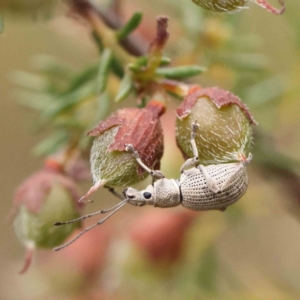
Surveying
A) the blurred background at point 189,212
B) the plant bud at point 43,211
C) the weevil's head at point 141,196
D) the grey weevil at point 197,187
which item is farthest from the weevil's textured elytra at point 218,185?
the blurred background at point 189,212

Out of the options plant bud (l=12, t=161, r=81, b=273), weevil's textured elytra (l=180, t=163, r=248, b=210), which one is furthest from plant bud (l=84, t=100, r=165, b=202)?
plant bud (l=12, t=161, r=81, b=273)

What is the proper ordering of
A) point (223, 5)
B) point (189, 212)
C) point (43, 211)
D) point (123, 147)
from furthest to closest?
point (189, 212) → point (43, 211) → point (123, 147) → point (223, 5)

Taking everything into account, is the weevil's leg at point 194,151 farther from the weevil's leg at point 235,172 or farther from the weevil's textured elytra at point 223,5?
the weevil's textured elytra at point 223,5

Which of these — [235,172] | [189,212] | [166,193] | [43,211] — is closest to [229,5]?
Answer: [235,172]

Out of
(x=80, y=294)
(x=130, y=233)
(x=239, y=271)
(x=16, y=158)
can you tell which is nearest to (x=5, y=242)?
(x=16, y=158)

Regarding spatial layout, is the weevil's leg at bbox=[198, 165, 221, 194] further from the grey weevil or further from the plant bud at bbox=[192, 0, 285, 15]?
the plant bud at bbox=[192, 0, 285, 15]

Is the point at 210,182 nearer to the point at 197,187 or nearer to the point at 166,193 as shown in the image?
the point at 197,187
